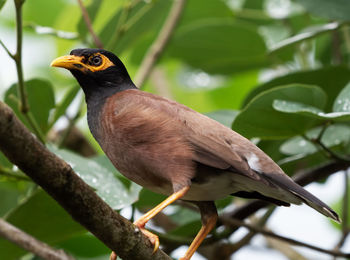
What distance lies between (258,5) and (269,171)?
2.34 meters

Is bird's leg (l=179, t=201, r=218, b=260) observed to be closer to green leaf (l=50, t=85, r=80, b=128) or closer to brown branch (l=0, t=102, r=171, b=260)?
brown branch (l=0, t=102, r=171, b=260)

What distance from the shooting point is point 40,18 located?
221 inches

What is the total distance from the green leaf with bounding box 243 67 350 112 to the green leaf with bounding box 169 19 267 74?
0.81 meters

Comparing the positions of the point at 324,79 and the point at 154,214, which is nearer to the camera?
the point at 154,214

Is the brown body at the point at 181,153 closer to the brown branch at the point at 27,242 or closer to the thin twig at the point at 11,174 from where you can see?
the thin twig at the point at 11,174

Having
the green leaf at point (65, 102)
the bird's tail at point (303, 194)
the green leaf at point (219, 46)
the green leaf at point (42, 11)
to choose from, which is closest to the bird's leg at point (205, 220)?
the bird's tail at point (303, 194)

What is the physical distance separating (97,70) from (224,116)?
2.71ft

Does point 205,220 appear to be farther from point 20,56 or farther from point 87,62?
point 20,56

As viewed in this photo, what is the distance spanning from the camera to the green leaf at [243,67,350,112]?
12.4 ft

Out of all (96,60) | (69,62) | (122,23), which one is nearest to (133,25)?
(122,23)

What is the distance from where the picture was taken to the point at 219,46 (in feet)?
15.9

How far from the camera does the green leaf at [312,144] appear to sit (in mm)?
3686

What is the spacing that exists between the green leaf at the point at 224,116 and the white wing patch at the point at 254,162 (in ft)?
1.08

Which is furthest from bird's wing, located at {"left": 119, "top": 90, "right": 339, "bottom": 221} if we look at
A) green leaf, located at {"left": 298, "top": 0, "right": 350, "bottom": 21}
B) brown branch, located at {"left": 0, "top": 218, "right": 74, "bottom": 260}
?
brown branch, located at {"left": 0, "top": 218, "right": 74, "bottom": 260}
